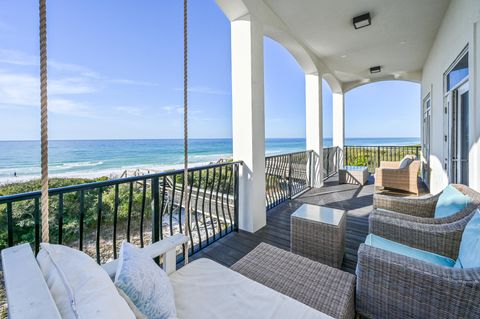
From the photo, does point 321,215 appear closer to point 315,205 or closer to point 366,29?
point 315,205

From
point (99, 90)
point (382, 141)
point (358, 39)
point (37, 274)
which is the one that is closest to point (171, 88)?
point (99, 90)

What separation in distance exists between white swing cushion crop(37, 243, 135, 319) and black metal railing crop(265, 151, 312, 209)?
330 cm

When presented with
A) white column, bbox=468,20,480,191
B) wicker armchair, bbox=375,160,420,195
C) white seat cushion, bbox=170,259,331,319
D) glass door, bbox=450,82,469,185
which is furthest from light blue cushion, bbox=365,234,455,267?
wicker armchair, bbox=375,160,420,195

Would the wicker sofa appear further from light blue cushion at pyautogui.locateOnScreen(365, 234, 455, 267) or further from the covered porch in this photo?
light blue cushion at pyautogui.locateOnScreen(365, 234, 455, 267)

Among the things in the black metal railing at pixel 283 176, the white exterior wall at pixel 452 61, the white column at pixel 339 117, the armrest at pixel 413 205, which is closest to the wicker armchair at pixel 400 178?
the white exterior wall at pixel 452 61

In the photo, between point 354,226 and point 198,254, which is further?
point 354,226

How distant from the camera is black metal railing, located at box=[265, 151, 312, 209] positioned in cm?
434

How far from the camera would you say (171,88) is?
2098 cm

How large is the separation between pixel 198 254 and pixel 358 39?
196 inches

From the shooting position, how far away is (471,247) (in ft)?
4.02

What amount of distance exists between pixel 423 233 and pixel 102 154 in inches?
959

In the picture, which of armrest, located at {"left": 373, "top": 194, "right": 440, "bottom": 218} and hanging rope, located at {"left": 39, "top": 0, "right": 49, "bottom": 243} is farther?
armrest, located at {"left": 373, "top": 194, "right": 440, "bottom": 218}

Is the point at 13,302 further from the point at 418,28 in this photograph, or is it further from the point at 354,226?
the point at 418,28

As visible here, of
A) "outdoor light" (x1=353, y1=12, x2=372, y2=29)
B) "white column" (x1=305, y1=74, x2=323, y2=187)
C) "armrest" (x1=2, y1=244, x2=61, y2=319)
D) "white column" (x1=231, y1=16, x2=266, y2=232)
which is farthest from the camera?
"white column" (x1=305, y1=74, x2=323, y2=187)
